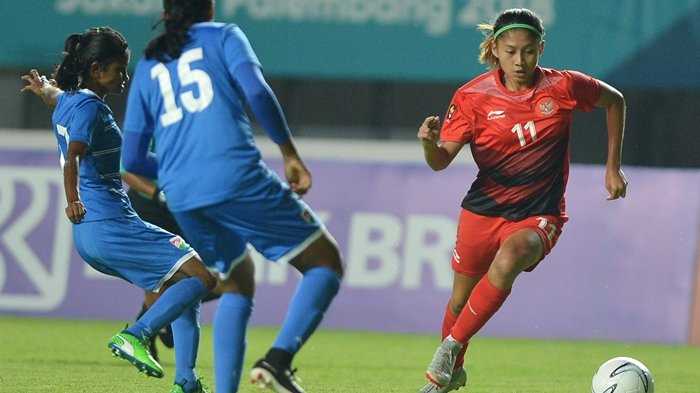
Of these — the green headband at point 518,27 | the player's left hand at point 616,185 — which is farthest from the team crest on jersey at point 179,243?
the player's left hand at point 616,185

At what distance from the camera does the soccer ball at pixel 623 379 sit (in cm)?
703

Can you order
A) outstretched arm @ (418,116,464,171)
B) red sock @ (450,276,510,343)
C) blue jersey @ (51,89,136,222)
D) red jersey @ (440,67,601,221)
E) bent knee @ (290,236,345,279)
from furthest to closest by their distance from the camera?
red jersey @ (440,67,601,221)
blue jersey @ (51,89,136,222)
red sock @ (450,276,510,343)
outstretched arm @ (418,116,464,171)
bent knee @ (290,236,345,279)

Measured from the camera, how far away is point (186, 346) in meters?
6.71

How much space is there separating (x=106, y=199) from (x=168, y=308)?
0.89 metres

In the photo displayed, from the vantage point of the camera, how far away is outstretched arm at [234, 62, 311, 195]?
17.8 feet

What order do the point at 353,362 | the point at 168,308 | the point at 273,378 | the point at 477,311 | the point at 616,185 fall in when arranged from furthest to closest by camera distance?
the point at 353,362, the point at 616,185, the point at 477,311, the point at 168,308, the point at 273,378

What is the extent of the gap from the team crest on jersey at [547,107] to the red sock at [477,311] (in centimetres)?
93

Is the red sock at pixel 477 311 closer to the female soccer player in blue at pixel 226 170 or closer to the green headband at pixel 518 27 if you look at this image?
the green headband at pixel 518 27

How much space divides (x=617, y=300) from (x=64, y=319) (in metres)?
4.91

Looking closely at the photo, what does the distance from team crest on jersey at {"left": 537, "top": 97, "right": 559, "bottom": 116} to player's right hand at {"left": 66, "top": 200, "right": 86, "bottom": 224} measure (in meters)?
2.33

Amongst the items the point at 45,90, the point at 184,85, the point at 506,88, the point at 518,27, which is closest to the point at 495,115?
the point at 506,88

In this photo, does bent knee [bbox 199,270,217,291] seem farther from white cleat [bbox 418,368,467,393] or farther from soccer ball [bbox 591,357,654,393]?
soccer ball [bbox 591,357,654,393]

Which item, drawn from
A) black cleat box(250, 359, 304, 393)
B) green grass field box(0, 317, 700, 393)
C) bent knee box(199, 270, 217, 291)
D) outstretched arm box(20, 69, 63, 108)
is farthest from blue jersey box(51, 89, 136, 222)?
black cleat box(250, 359, 304, 393)

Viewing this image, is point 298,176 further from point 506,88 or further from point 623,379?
point 623,379
